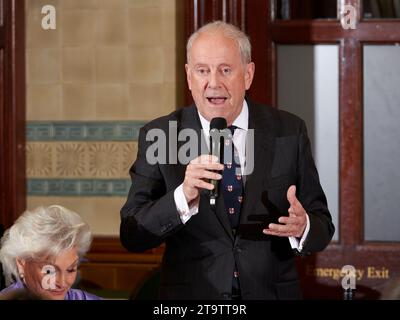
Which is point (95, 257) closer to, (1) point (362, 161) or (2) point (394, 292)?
(1) point (362, 161)

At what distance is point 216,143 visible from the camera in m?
2.04

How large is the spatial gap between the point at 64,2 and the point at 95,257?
122 centimetres

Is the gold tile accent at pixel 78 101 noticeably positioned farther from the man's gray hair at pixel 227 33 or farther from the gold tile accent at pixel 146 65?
the man's gray hair at pixel 227 33

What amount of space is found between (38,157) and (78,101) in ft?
1.12

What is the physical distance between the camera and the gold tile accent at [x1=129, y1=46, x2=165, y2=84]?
4.08 m

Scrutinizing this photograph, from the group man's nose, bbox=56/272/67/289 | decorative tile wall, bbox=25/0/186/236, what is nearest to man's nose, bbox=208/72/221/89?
man's nose, bbox=56/272/67/289

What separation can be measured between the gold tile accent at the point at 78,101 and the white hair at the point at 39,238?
6.58ft

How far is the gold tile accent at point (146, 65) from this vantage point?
4.08m

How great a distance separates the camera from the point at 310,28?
A: 367 centimetres

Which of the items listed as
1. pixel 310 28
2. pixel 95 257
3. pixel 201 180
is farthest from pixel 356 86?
pixel 201 180

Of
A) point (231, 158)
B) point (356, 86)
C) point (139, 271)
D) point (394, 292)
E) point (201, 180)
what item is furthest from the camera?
point (139, 271)

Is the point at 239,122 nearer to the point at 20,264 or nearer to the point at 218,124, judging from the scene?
the point at 218,124

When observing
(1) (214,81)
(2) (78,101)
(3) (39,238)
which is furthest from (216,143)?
(2) (78,101)

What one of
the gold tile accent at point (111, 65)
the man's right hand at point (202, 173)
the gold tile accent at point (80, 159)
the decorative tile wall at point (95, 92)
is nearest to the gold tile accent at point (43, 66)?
the decorative tile wall at point (95, 92)
